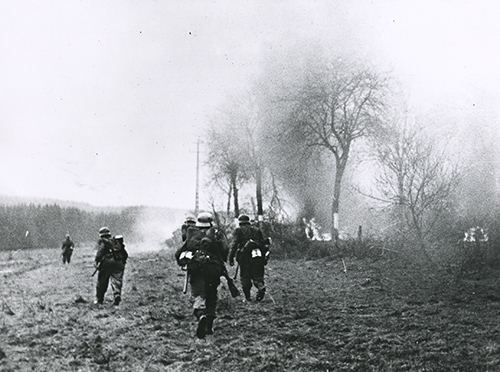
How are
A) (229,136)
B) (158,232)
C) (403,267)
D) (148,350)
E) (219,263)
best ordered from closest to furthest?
(148,350) < (219,263) < (403,267) < (229,136) < (158,232)

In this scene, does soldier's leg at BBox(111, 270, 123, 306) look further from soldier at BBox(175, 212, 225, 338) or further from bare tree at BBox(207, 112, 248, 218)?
bare tree at BBox(207, 112, 248, 218)

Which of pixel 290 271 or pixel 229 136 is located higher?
pixel 229 136

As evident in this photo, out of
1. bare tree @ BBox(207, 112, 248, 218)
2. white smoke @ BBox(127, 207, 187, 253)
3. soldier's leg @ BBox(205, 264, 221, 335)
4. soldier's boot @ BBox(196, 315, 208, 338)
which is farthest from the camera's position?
white smoke @ BBox(127, 207, 187, 253)

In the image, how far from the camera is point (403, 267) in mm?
14586

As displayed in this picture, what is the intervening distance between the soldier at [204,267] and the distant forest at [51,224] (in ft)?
209

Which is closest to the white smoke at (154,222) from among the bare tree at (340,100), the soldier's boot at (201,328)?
the bare tree at (340,100)

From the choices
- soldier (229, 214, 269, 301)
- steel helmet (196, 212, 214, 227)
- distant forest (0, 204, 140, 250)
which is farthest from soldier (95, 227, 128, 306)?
distant forest (0, 204, 140, 250)

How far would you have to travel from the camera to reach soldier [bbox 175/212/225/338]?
816 cm

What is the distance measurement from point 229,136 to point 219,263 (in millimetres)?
24523

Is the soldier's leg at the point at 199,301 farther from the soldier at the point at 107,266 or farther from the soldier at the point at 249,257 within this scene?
the soldier at the point at 107,266

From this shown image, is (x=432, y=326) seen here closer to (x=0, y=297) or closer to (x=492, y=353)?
(x=492, y=353)

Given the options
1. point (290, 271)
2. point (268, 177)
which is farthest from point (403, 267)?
point (268, 177)

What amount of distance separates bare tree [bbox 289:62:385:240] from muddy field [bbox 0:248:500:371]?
562 inches

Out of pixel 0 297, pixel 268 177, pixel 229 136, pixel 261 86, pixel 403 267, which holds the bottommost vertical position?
pixel 0 297
